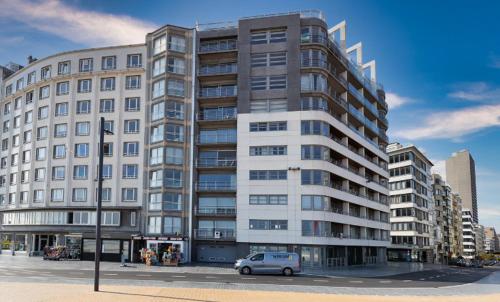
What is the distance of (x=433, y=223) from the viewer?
12156 centimetres

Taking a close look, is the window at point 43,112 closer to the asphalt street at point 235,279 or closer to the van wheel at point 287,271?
the asphalt street at point 235,279

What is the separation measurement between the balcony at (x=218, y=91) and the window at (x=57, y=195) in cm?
2272

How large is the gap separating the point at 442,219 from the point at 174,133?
333 feet

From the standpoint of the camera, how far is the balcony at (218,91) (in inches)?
2515

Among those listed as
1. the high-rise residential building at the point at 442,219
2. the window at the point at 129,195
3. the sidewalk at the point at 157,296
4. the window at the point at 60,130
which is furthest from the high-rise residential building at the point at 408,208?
the sidewalk at the point at 157,296

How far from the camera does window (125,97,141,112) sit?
65.2 m

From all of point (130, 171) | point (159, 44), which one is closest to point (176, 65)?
point (159, 44)

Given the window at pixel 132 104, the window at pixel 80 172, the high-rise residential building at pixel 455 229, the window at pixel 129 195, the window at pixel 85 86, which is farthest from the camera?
the high-rise residential building at pixel 455 229

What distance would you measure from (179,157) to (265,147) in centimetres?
1084

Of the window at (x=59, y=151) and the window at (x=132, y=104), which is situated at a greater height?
the window at (x=132, y=104)

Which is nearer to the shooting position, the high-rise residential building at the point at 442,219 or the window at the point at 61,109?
the window at the point at 61,109

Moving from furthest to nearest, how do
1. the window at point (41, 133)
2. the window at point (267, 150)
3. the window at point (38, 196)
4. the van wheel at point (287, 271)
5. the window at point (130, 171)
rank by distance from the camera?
the window at point (41, 133), the window at point (38, 196), the window at point (130, 171), the window at point (267, 150), the van wheel at point (287, 271)

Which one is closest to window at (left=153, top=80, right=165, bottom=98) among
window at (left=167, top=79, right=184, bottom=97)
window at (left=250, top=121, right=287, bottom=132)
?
window at (left=167, top=79, right=184, bottom=97)

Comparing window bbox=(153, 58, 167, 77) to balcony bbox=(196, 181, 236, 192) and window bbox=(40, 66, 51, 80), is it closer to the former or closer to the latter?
balcony bbox=(196, 181, 236, 192)
